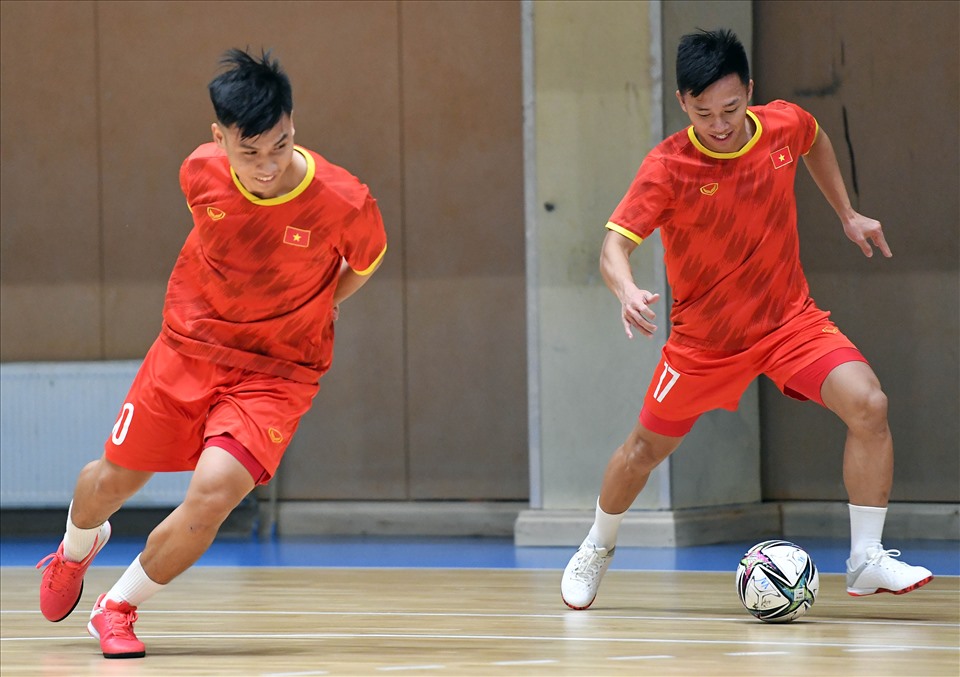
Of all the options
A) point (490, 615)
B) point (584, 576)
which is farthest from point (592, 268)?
point (490, 615)

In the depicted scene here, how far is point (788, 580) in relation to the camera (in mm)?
4223

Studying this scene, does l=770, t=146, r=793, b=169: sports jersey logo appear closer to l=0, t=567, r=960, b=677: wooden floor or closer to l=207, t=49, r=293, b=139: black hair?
l=0, t=567, r=960, b=677: wooden floor

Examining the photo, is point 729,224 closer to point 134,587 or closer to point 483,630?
point 483,630

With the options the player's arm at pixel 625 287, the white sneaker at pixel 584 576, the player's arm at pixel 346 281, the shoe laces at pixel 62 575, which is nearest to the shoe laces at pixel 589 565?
the white sneaker at pixel 584 576

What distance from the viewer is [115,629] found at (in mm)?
3871

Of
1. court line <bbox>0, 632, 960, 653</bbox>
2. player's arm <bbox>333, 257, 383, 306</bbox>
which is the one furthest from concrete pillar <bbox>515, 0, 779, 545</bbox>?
player's arm <bbox>333, 257, 383, 306</bbox>

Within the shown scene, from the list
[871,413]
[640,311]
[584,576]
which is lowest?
[584,576]

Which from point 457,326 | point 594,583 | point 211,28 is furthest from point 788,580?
point 211,28

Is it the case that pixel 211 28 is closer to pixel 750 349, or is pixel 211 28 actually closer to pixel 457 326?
pixel 457 326

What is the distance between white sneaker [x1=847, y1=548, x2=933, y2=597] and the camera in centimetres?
420

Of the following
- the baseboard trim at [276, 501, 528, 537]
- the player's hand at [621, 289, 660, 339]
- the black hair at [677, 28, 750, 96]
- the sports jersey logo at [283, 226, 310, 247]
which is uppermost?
the black hair at [677, 28, 750, 96]

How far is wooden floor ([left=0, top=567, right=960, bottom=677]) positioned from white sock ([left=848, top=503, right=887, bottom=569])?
204 mm

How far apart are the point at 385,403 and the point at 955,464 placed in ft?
9.05

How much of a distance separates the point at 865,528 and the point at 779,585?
330mm
